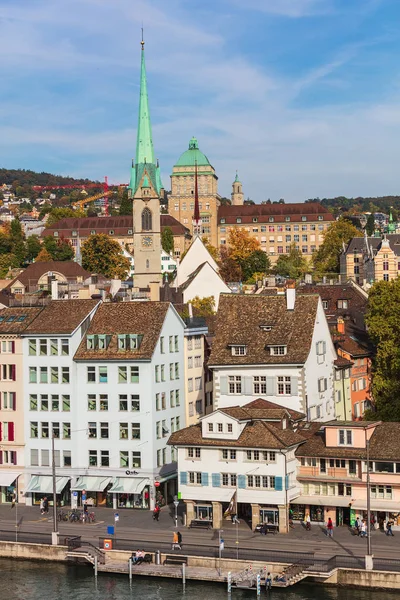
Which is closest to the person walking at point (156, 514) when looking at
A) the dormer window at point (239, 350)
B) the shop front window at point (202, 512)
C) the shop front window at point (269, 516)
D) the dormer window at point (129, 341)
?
the shop front window at point (202, 512)

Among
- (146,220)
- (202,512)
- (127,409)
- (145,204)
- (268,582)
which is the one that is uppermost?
(145,204)

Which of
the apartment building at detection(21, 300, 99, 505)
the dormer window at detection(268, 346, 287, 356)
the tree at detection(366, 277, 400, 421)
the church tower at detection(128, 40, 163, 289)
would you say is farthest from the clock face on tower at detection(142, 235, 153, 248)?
the dormer window at detection(268, 346, 287, 356)

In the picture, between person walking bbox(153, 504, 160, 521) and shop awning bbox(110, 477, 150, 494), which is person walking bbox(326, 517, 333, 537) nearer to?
person walking bbox(153, 504, 160, 521)

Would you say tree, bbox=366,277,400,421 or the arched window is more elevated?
the arched window

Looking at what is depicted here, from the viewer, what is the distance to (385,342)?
99312mm

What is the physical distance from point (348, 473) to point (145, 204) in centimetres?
9913

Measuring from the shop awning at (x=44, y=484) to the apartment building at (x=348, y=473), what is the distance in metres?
18.1

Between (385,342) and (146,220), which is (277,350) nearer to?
(385,342)

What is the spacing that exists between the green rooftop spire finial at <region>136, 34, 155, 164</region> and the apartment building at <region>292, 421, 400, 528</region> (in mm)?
Result: 97816

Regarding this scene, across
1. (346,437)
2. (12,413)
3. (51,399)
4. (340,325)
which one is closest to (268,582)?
(346,437)

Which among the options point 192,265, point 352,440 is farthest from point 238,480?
point 192,265

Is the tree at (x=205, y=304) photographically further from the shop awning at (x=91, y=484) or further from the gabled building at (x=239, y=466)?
the gabled building at (x=239, y=466)

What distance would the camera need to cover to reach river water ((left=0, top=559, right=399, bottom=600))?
6406 cm

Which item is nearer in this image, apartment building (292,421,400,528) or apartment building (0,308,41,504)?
apartment building (292,421,400,528)
